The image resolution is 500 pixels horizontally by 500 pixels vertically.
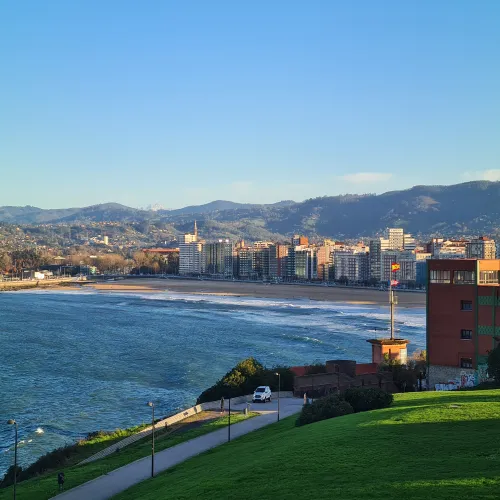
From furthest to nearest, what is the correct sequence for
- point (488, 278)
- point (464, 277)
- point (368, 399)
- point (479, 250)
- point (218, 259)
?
point (218, 259), point (479, 250), point (464, 277), point (488, 278), point (368, 399)

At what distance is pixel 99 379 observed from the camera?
37375 mm

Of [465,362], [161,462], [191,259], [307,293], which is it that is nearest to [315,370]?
[465,362]

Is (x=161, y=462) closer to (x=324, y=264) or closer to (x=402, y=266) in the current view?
(x=402, y=266)

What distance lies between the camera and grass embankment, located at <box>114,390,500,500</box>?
11289mm

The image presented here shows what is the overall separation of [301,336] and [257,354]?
1023 cm

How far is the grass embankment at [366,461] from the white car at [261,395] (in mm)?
7834

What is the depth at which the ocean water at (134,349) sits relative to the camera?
29344 millimetres

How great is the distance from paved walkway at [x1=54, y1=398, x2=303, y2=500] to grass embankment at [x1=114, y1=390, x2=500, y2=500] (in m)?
0.67

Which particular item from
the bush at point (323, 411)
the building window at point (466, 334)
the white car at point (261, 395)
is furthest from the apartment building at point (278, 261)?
the bush at point (323, 411)

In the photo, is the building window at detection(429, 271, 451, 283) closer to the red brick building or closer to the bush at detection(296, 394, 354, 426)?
the red brick building

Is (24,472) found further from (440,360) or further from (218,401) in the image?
(440,360)

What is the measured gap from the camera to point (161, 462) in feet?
62.0

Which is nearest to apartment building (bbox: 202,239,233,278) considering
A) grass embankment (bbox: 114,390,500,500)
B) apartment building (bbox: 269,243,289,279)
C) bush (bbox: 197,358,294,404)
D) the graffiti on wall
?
apartment building (bbox: 269,243,289,279)

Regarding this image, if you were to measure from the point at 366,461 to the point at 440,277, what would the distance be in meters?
19.6
